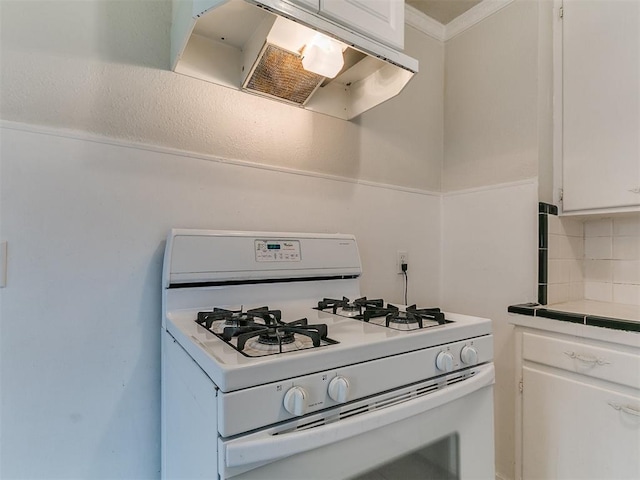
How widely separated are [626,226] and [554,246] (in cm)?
37

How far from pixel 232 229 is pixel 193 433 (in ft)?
2.29

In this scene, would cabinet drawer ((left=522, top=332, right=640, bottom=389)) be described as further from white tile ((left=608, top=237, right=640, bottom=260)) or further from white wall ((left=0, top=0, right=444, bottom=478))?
white wall ((left=0, top=0, right=444, bottom=478))

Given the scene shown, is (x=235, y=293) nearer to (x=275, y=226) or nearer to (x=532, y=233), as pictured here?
(x=275, y=226)

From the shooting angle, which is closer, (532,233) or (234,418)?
(234,418)

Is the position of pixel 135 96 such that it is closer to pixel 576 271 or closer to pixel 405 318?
pixel 405 318

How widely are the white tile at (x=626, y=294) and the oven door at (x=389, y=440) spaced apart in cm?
112

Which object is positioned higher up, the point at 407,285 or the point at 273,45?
the point at 273,45

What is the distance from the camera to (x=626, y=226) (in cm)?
165

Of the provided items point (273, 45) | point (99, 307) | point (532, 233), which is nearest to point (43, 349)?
point (99, 307)

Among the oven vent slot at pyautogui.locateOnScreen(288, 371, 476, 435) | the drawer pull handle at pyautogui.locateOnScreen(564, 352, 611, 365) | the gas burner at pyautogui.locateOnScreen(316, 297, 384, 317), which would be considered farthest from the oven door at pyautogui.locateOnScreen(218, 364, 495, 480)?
the drawer pull handle at pyautogui.locateOnScreen(564, 352, 611, 365)

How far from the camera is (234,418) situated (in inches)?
24.1

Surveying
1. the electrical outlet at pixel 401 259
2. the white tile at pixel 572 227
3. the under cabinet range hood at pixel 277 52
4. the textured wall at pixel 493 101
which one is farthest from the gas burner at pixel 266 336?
the white tile at pixel 572 227

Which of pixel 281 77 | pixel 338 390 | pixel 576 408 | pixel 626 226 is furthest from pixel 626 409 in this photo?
pixel 281 77

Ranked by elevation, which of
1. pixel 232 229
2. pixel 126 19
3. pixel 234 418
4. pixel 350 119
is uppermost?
pixel 126 19
